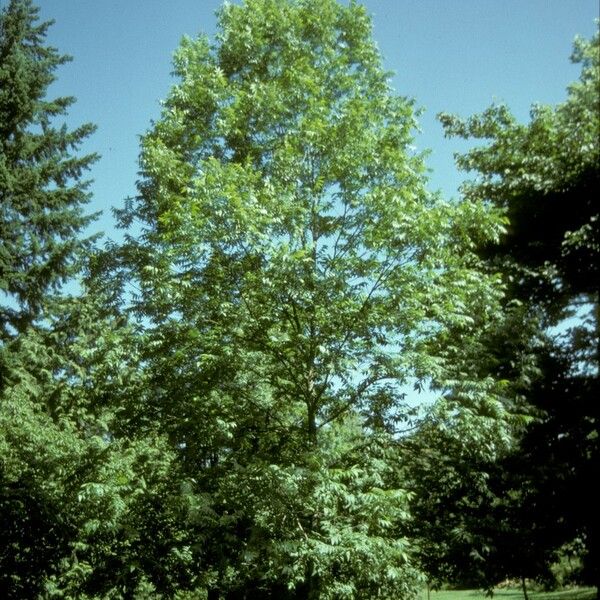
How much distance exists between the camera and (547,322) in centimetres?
1023

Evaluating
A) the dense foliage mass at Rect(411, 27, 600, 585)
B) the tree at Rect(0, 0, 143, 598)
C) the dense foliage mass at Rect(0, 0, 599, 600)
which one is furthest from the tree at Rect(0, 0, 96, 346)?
the dense foliage mass at Rect(411, 27, 600, 585)

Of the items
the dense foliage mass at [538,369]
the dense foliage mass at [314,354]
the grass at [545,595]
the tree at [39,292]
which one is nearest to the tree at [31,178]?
the tree at [39,292]

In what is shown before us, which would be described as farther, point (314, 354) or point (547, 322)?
point (547, 322)

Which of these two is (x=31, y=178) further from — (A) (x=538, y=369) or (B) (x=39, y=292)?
(A) (x=538, y=369)

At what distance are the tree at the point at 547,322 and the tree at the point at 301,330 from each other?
2.51 metres

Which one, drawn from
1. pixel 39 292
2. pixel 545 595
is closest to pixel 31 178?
pixel 39 292

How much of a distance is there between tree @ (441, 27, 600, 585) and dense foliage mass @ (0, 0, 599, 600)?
6cm

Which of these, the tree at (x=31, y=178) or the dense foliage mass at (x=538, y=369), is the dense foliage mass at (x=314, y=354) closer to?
the dense foliage mass at (x=538, y=369)

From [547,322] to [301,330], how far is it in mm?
6534

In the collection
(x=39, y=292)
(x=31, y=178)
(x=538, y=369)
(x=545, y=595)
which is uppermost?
(x=31, y=178)

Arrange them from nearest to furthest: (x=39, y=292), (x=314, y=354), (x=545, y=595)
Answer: (x=314, y=354), (x=39, y=292), (x=545, y=595)

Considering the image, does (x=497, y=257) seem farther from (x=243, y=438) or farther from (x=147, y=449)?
(x=147, y=449)

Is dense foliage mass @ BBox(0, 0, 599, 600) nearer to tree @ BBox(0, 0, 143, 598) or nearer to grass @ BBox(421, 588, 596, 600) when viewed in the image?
tree @ BBox(0, 0, 143, 598)

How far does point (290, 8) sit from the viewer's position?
30.3 ft
